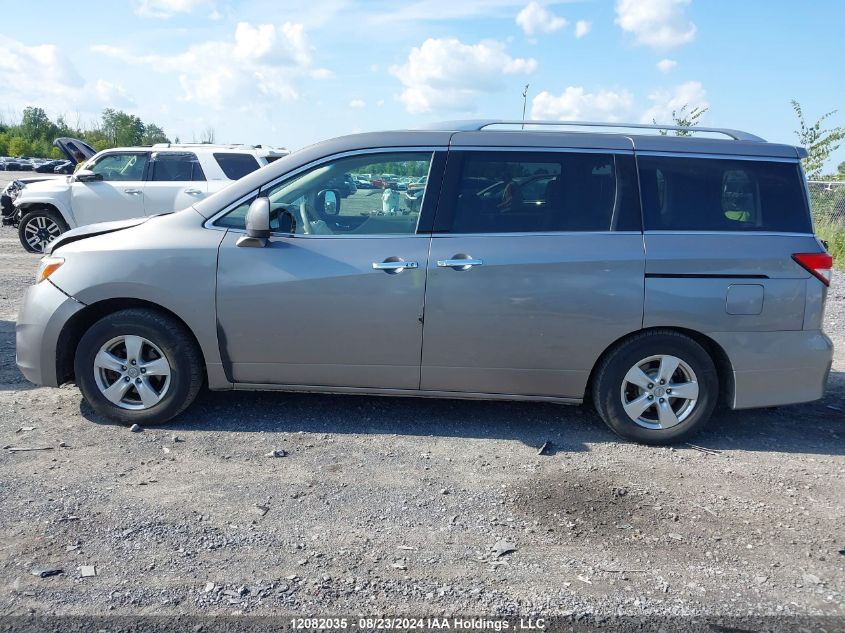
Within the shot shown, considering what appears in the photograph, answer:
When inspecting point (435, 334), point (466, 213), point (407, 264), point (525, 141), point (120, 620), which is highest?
point (525, 141)

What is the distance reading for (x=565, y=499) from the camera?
4129 millimetres

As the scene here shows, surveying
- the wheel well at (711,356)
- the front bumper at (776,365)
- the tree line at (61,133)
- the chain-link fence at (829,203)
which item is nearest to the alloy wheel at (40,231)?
the wheel well at (711,356)

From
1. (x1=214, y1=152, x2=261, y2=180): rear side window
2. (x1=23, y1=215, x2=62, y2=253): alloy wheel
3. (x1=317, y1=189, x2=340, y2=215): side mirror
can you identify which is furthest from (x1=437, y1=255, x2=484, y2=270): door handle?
(x1=23, y1=215, x2=62, y2=253): alloy wheel

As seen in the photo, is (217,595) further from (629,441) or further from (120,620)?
(629,441)

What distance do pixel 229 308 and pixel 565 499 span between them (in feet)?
7.99

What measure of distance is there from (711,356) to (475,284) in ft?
5.68

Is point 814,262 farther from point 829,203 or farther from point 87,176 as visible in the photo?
point 829,203

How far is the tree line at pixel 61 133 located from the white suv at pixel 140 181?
5841 centimetres

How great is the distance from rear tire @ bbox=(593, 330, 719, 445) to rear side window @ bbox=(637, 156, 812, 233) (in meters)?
0.81

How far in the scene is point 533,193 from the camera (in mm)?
4828

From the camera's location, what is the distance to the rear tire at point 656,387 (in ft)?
15.7

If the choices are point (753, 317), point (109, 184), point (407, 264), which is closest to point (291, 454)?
point (407, 264)

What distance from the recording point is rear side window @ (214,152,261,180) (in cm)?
1192

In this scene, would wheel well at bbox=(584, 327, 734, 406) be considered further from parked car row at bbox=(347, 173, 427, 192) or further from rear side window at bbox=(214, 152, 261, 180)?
rear side window at bbox=(214, 152, 261, 180)
